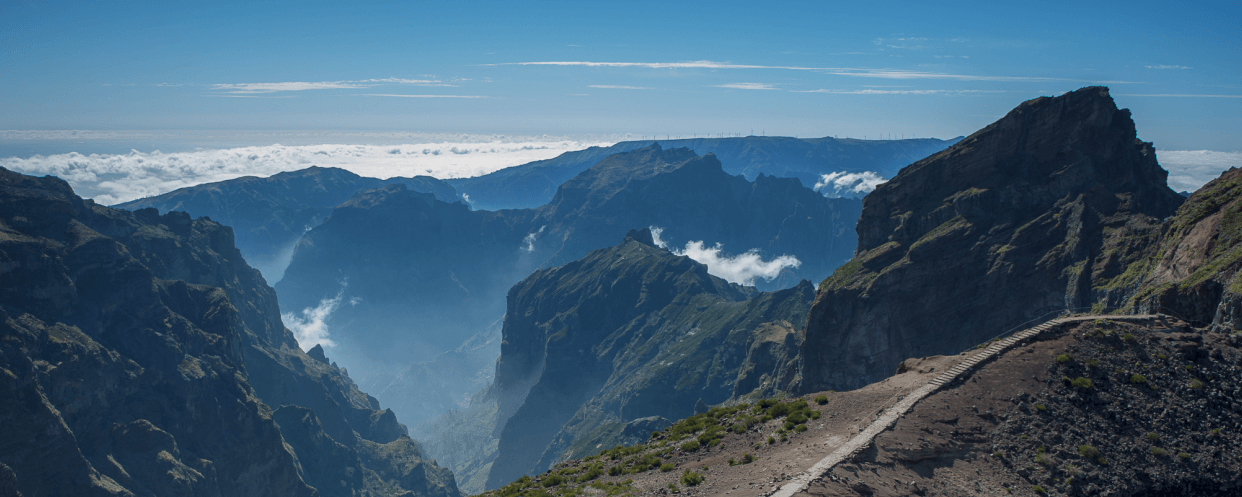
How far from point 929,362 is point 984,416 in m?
9.57

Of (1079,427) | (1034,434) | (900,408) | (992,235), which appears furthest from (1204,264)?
(992,235)

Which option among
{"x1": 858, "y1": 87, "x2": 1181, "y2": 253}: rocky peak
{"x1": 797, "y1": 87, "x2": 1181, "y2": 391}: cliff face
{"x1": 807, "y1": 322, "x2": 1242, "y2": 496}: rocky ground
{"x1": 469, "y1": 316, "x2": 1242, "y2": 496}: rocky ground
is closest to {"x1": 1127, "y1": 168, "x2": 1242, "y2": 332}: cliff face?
{"x1": 469, "y1": 316, "x2": 1242, "y2": 496}: rocky ground

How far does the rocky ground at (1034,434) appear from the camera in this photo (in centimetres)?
3969

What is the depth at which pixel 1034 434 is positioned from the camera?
42469 millimetres

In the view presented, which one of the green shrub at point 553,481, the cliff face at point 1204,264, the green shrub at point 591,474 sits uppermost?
the cliff face at point 1204,264

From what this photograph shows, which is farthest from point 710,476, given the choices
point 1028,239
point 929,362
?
point 1028,239

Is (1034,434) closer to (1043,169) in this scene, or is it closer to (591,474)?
(591,474)

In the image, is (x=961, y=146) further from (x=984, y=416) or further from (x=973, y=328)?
(x=984, y=416)

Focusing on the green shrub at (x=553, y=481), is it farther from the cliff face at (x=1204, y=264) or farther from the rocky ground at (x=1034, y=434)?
the cliff face at (x=1204, y=264)

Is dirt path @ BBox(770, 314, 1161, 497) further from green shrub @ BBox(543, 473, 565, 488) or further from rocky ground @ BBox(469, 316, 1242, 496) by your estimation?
green shrub @ BBox(543, 473, 565, 488)

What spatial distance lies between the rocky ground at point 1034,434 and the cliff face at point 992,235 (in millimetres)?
61530

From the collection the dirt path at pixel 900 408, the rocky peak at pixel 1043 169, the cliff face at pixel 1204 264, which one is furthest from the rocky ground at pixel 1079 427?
the rocky peak at pixel 1043 169

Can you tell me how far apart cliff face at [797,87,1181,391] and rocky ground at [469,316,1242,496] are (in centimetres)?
6153

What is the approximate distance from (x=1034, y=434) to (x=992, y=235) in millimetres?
99524
